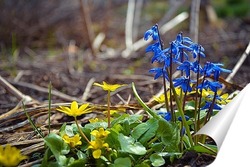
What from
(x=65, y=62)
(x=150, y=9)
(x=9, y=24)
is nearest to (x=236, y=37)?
(x=65, y=62)

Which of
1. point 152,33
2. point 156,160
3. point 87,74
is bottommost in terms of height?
point 156,160

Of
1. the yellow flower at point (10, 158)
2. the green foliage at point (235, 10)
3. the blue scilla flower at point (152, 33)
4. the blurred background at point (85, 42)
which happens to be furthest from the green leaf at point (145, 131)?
the green foliage at point (235, 10)

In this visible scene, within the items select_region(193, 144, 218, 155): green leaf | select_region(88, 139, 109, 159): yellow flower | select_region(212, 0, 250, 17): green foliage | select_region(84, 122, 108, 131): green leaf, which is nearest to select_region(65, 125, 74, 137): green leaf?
select_region(84, 122, 108, 131): green leaf

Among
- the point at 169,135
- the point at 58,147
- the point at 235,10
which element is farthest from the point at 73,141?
the point at 235,10

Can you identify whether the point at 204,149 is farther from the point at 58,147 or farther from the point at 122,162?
the point at 58,147

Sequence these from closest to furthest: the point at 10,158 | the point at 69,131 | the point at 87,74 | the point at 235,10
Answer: the point at 10,158
the point at 69,131
the point at 87,74
the point at 235,10

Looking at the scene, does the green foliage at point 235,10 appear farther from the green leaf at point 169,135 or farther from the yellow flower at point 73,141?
the yellow flower at point 73,141

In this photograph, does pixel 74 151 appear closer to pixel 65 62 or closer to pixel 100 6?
pixel 65 62
